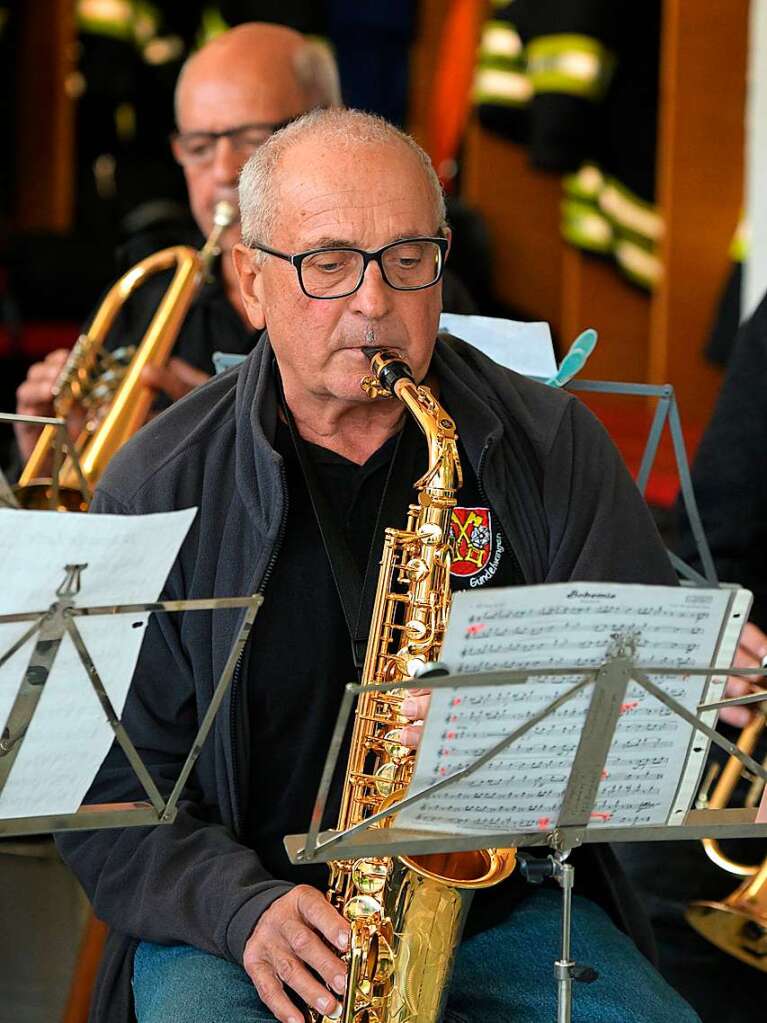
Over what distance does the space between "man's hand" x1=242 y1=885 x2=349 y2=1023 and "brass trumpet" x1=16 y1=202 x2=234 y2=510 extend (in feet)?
3.80

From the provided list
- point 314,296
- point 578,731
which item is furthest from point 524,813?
point 314,296

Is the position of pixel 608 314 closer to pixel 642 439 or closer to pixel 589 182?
pixel 589 182

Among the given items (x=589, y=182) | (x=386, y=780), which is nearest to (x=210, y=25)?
(x=589, y=182)

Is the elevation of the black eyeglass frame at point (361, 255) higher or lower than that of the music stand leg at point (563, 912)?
higher

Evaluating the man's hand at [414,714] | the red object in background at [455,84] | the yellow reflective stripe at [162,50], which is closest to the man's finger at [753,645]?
the man's hand at [414,714]

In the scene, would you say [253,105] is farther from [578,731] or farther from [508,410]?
[578,731]

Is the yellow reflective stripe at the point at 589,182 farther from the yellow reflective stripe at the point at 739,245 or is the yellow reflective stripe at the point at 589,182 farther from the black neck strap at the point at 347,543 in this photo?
the black neck strap at the point at 347,543

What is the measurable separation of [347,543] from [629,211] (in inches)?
136

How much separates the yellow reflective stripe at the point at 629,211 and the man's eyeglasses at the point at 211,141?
2233mm

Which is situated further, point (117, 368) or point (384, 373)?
point (117, 368)

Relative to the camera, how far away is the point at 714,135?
4.66m

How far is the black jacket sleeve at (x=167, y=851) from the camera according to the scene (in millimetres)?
1815

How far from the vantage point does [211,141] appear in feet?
10.5

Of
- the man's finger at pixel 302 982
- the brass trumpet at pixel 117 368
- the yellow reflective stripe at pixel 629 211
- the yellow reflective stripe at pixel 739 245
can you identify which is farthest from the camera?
the yellow reflective stripe at pixel 629 211
